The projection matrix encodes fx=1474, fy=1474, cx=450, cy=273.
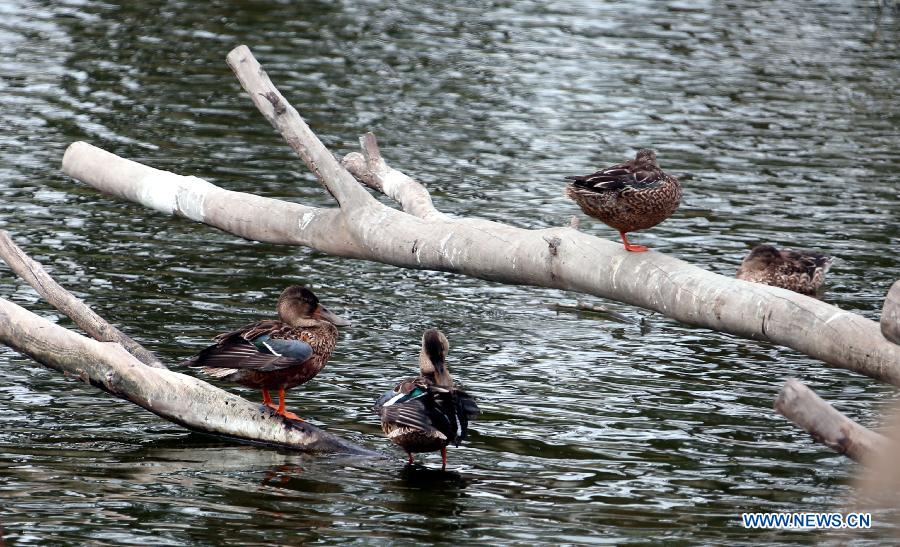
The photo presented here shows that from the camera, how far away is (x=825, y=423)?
238 inches

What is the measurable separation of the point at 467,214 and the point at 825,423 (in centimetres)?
899

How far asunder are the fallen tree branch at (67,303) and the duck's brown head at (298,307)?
85 cm

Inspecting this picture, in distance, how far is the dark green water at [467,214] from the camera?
786 cm

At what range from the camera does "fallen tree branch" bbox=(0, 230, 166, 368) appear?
8.95 metres

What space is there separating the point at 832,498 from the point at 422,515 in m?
2.19

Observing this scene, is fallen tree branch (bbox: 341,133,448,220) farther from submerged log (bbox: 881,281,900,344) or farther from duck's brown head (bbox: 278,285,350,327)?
submerged log (bbox: 881,281,900,344)

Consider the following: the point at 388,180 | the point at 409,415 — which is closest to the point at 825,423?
the point at 409,415

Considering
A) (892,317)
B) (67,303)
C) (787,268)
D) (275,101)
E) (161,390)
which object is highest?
(892,317)

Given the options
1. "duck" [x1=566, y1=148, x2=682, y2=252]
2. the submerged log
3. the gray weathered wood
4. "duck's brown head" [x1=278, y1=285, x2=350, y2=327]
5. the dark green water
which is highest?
the submerged log

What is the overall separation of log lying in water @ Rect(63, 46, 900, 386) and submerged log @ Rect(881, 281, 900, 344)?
157 millimetres

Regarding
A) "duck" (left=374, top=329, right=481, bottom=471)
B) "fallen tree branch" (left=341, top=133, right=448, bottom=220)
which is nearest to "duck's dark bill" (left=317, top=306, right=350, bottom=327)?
"duck" (left=374, top=329, right=481, bottom=471)

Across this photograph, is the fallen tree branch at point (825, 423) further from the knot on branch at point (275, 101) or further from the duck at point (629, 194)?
the knot on branch at point (275, 101)

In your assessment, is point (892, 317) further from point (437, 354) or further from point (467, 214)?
point (467, 214)

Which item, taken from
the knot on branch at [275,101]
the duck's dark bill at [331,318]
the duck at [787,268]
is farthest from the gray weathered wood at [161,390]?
the duck at [787,268]
